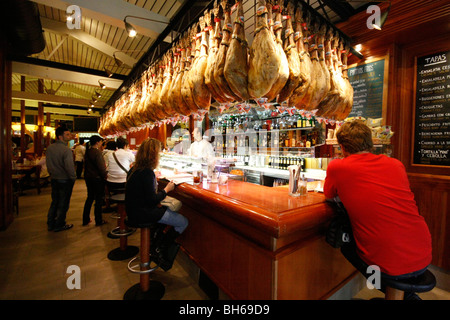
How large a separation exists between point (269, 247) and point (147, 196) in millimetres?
1240

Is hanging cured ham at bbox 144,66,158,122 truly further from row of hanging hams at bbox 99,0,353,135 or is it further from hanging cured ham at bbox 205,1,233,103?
hanging cured ham at bbox 205,1,233,103

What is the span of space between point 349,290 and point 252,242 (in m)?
1.39

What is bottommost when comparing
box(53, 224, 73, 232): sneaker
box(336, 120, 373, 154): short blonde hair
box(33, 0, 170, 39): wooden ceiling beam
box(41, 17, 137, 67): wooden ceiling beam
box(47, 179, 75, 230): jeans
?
box(53, 224, 73, 232): sneaker

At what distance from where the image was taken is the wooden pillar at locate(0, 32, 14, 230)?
3.93 metres

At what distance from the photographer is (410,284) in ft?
4.59

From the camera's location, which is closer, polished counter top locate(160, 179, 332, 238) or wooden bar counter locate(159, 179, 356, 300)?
polished counter top locate(160, 179, 332, 238)

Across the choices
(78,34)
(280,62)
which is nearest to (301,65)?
(280,62)

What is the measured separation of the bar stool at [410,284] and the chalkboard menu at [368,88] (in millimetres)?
2201

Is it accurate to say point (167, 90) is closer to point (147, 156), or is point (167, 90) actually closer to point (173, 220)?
point (147, 156)

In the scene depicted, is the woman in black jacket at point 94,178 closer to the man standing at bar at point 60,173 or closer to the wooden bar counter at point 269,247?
the man standing at bar at point 60,173

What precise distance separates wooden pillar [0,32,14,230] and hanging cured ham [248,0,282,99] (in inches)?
190

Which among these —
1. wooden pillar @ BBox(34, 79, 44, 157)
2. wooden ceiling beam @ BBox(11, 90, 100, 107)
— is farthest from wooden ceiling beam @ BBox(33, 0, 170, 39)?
wooden pillar @ BBox(34, 79, 44, 157)
